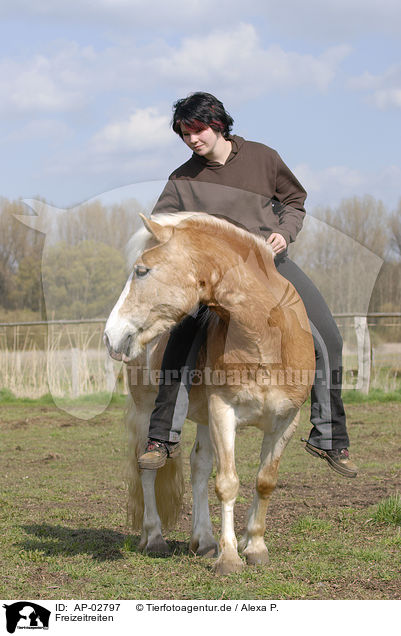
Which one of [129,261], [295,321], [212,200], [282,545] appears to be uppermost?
[212,200]

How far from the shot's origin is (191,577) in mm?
3803

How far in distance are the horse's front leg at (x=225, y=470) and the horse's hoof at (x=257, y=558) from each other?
18 centimetres

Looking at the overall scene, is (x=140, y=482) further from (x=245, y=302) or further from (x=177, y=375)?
(x=245, y=302)

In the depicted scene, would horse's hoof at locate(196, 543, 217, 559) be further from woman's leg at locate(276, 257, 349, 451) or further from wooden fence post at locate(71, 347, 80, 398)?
wooden fence post at locate(71, 347, 80, 398)

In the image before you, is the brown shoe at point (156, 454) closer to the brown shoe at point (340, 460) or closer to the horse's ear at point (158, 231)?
the brown shoe at point (340, 460)

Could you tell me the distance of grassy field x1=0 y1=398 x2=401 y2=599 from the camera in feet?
11.7

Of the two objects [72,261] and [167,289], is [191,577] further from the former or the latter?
[72,261]

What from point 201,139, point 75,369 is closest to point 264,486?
point 201,139

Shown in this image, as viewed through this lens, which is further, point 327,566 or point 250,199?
point 250,199

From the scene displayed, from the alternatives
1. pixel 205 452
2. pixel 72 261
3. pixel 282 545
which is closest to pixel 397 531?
pixel 282 545

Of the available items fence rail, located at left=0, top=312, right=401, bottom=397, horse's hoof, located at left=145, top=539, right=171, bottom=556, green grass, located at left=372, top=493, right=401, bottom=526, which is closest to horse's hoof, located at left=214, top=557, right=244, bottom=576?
horse's hoof, located at left=145, top=539, right=171, bottom=556

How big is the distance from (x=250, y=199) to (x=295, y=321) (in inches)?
32.4
